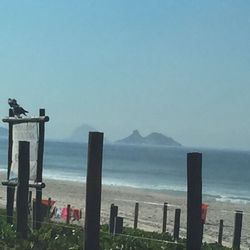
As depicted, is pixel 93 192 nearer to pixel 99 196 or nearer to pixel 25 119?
pixel 99 196

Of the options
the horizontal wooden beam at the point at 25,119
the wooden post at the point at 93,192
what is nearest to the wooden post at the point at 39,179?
the horizontal wooden beam at the point at 25,119

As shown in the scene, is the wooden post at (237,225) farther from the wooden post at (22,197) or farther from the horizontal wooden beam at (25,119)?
the wooden post at (22,197)

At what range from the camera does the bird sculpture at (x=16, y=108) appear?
15.2 metres

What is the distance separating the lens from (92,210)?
9.91 meters

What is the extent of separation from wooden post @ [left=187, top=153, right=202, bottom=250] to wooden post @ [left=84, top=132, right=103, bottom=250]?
1308 mm

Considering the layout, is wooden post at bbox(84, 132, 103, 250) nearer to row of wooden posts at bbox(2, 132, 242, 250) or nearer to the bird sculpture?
row of wooden posts at bbox(2, 132, 242, 250)

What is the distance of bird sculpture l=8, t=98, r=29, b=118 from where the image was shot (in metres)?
15.2

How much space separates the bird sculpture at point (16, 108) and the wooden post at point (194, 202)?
637 cm

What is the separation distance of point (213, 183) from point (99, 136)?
67254mm

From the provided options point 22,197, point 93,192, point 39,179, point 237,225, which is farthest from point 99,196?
point 237,225

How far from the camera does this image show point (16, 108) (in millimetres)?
15242

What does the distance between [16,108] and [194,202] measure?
6.66m

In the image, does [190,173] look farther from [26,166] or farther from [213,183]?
[213,183]

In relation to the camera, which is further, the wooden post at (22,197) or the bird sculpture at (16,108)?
the bird sculpture at (16,108)
